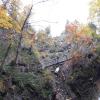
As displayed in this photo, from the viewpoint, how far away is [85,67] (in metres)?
31.4

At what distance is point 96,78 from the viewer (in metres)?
32.7

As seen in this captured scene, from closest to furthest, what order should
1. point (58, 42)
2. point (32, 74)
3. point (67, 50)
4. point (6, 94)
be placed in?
point (6, 94), point (32, 74), point (67, 50), point (58, 42)

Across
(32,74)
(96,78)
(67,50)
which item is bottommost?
(96,78)

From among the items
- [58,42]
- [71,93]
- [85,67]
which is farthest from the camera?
[58,42]

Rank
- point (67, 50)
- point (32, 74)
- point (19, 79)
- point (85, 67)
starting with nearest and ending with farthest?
point (19, 79)
point (32, 74)
point (85, 67)
point (67, 50)

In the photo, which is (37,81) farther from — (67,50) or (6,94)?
(67,50)

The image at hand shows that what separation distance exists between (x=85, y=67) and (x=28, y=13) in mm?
11548

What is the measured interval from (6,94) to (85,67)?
1246 centimetres

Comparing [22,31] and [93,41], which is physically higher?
[22,31]

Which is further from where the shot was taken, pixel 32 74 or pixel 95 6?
pixel 95 6

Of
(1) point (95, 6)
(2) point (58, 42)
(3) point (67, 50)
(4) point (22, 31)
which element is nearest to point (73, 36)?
(3) point (67, 50)

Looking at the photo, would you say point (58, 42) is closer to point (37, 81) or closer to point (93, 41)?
point (93, 41)

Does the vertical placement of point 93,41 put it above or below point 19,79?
below

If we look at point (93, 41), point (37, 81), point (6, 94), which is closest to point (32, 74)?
point (37, 81)
